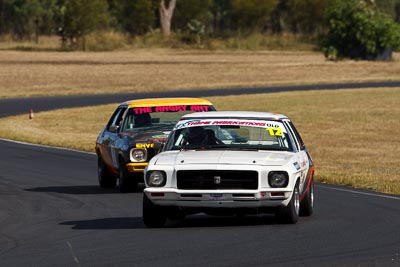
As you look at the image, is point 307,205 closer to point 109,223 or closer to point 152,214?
point 152,214

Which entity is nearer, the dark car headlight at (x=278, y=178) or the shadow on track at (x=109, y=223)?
the dark car headlight at (x=278, y=178)

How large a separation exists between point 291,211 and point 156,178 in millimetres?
1480

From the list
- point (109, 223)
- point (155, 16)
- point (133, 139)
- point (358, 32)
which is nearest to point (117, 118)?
point (133, 139)

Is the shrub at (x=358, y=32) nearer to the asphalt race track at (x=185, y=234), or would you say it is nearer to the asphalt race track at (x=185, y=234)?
the asphalt race track at (x=185, y=234)

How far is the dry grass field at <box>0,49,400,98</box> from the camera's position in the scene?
62.0 meters

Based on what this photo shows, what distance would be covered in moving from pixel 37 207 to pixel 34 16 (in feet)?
409

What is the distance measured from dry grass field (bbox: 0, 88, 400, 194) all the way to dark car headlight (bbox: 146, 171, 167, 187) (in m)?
5.78

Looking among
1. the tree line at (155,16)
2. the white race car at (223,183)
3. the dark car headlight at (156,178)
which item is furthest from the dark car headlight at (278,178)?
the tree line at (155,16)

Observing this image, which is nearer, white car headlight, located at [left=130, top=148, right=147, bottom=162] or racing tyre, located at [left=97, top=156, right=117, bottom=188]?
white car headlight, located at [left=130, top=148, right=147, bottom=162]

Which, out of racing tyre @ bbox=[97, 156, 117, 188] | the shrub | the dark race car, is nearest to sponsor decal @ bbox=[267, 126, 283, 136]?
the dark race car

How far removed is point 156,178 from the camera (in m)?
13.0

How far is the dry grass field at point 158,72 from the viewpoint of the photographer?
204 feet

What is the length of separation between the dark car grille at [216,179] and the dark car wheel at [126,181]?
459 cm

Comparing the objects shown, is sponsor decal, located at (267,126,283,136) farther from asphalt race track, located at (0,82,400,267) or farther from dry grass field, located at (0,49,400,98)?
dry grass field, located at (0,49,400,98)
